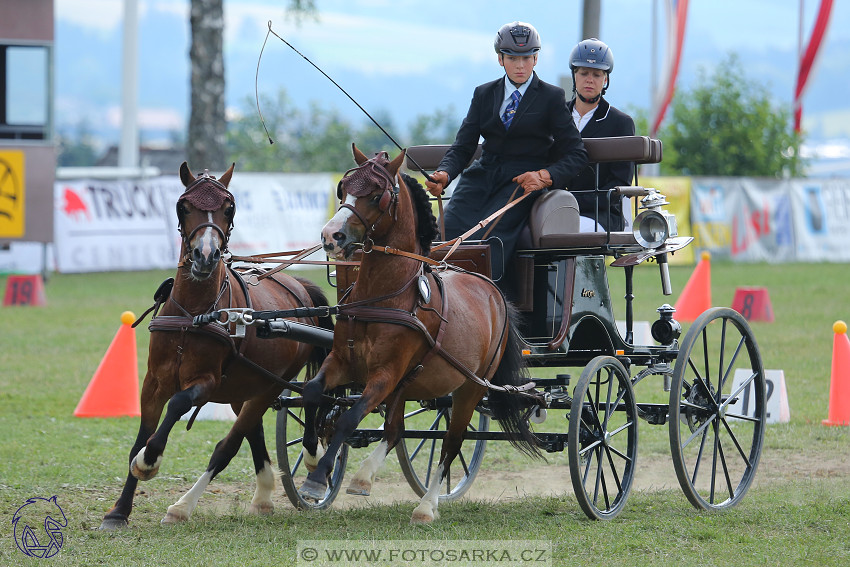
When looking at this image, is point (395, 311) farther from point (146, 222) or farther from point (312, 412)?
point (146, 222)

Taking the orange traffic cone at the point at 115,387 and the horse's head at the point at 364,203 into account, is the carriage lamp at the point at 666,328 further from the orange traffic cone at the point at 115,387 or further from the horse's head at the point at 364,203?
the orange traffic cone at the point at 115,387

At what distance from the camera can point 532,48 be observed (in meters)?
6.91

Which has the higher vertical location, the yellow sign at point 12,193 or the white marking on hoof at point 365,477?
the yellow sign at point 12,193

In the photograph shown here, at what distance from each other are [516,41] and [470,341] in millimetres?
1911

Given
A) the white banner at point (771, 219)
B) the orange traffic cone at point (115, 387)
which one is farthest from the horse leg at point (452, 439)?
the white banner at point (771, 219)

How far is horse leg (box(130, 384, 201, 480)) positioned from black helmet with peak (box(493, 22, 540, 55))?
9.29 feet

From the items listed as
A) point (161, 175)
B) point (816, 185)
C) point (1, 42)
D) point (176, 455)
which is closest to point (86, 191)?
point (161, 175)

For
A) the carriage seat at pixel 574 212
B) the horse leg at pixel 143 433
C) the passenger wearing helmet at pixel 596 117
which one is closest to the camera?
the horse leg at pixel 143 433

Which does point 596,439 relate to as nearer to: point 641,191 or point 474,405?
point 474,405

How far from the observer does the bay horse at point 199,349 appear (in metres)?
5.83

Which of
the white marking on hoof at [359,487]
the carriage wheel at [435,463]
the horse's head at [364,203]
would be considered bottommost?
the carriage wheel at [435,463]

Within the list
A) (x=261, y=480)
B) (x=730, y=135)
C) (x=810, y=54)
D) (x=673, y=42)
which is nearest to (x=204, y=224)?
(x=261, y=480)

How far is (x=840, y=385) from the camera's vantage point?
384 inches

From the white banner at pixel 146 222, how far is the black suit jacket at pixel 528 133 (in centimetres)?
1511
